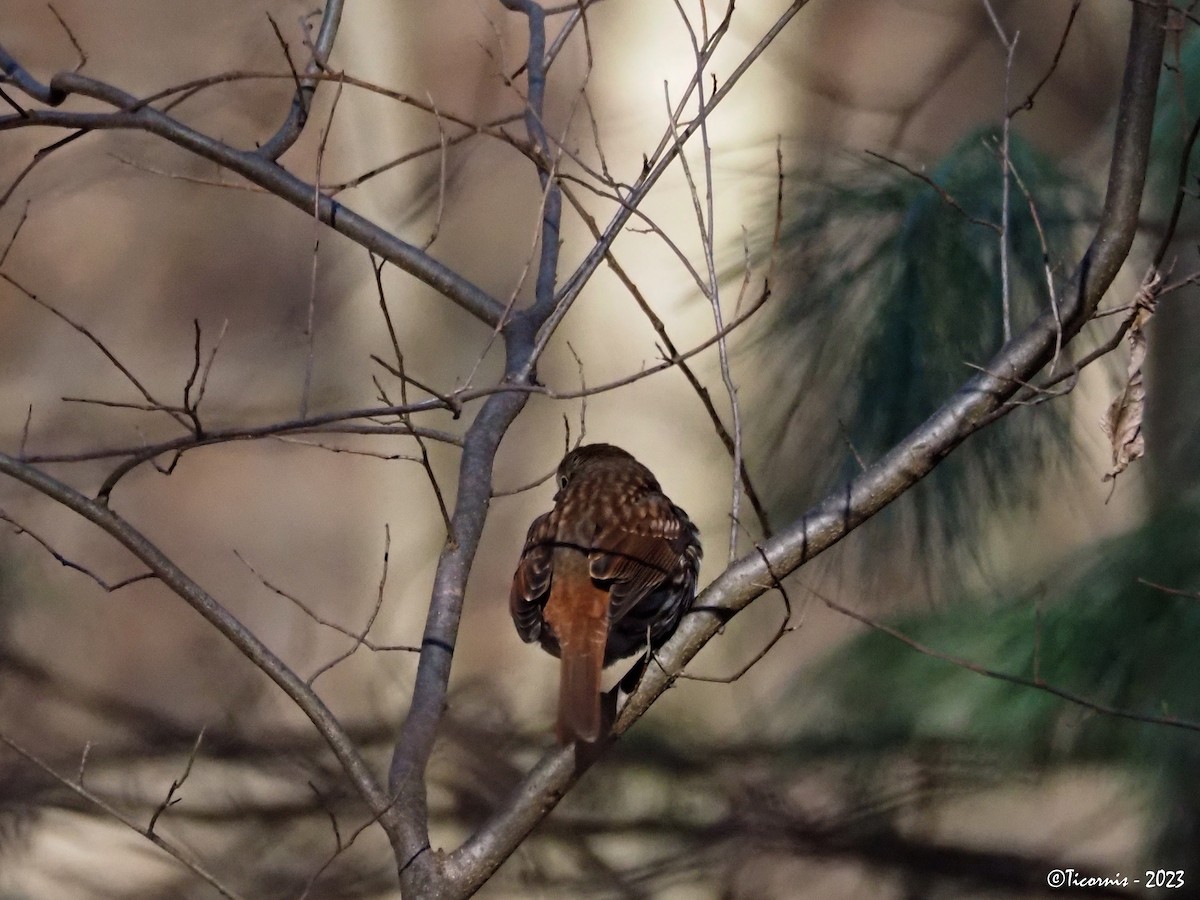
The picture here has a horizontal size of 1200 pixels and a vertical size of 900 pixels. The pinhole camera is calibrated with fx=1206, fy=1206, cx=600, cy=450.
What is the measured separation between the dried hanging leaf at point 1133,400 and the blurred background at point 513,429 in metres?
1.05

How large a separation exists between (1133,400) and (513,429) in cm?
165

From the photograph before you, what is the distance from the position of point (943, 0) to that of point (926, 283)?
69 cm

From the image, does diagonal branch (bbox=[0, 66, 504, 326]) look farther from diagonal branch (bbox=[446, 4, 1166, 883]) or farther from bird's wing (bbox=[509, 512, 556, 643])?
diagonal branch (bbox=[446, 4, 1166, 883])

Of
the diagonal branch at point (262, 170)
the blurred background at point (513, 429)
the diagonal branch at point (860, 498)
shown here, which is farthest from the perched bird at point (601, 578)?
the blurred background at point (513, 429)

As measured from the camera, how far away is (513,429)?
Result: 2.98 meters

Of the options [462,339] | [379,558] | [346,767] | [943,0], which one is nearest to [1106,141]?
[943,0]

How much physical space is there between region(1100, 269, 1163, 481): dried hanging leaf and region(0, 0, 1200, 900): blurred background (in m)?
1.05

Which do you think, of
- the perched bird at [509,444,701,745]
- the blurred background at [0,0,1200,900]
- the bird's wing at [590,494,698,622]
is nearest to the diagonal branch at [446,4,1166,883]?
the perched bird at [509,444,701,745]

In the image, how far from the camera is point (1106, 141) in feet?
9.00

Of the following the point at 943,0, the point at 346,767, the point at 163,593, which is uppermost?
the point at 943,0

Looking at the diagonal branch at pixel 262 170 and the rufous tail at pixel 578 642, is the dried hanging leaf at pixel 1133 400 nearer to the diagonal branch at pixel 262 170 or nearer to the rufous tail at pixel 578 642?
the rufous tail at pixel 578 642

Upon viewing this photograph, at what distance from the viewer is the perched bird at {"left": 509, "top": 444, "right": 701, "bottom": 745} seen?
1.98 m

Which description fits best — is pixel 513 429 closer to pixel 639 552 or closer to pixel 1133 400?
pixel 639 552

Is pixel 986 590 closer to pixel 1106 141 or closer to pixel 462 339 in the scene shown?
pixel 1106 141
